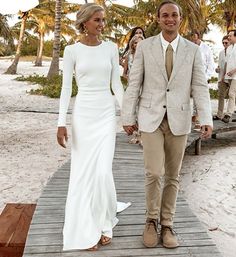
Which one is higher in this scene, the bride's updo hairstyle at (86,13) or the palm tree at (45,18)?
the palm tree at (45,18)

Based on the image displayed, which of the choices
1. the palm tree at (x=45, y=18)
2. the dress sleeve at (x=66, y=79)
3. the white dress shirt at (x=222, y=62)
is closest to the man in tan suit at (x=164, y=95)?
the dress sleeve at (x=66, y=79)

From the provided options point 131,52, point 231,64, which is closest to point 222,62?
point 231,64

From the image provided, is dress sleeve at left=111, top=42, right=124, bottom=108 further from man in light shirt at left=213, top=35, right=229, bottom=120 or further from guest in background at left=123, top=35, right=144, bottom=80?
man in light shirt at left=213, top=35, right=229, bottom=120

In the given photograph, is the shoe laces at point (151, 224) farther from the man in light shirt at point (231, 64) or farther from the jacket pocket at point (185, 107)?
the man in light shirt at point (231, 64)

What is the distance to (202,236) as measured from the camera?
11.9ft

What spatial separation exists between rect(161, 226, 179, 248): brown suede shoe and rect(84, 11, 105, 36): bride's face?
5.97 feet

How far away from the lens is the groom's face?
3111 millimetres

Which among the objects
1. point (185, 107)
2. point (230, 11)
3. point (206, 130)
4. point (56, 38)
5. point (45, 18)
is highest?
point (230, 11)

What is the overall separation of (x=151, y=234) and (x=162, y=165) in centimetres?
62

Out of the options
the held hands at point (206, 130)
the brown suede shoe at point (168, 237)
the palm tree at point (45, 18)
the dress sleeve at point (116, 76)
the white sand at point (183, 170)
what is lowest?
the white sand at point (183, 170)

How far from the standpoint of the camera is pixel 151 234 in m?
3.46

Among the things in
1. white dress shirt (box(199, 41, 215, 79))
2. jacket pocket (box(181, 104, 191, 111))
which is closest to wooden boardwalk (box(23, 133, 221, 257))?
jacket pocket (box(181, 104, 191, 111))

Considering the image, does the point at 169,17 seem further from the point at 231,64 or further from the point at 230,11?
the point at 230,11

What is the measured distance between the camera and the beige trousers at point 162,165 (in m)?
3.30
